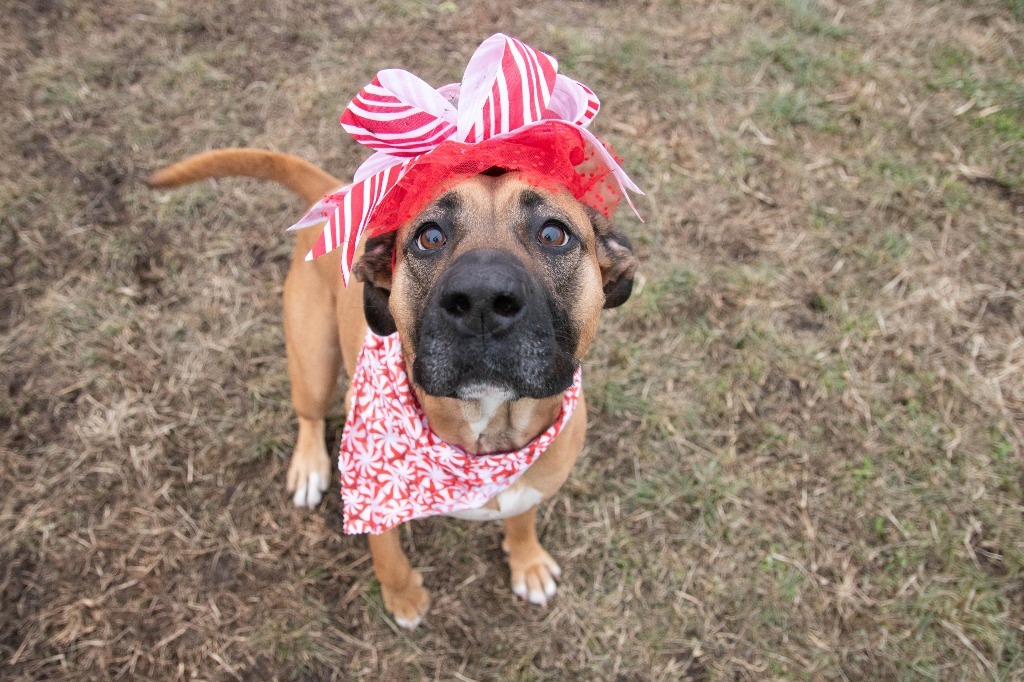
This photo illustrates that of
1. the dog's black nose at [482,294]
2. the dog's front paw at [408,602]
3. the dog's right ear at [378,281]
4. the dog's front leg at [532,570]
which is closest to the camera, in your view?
the dog's black nose at [482,294]

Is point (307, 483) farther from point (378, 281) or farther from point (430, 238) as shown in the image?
point (430, 238)

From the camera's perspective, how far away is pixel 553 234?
231 centimetres

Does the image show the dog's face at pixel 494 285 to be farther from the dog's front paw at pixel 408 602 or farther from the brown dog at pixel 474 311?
the dog's front paw at pixel 408 602

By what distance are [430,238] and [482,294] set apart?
484mm

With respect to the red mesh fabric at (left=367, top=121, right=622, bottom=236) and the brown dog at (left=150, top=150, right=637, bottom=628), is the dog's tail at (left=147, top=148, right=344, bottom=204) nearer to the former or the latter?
the brown dog at (left=150, top=150, right=637, bottom=628)

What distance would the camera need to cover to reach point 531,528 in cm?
341

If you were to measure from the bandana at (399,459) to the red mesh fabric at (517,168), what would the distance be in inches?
23.0

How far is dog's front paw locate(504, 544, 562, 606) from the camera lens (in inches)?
139

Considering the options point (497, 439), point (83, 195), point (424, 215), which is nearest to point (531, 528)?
point (497, 439)

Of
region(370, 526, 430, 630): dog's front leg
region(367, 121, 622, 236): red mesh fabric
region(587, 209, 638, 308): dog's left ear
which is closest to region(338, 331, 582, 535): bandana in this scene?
region(370, 526, 430, 630): dog's front leg

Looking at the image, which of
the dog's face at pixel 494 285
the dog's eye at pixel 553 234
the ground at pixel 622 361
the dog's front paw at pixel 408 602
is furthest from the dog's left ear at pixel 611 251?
the dog's front paw at pixel 408 602

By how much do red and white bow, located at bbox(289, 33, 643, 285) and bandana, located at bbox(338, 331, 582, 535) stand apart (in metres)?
0.67

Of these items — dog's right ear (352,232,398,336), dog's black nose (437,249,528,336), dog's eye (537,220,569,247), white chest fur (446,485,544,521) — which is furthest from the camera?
white chest fur (446,485,544,521)

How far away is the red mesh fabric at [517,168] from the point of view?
6.89 ft
